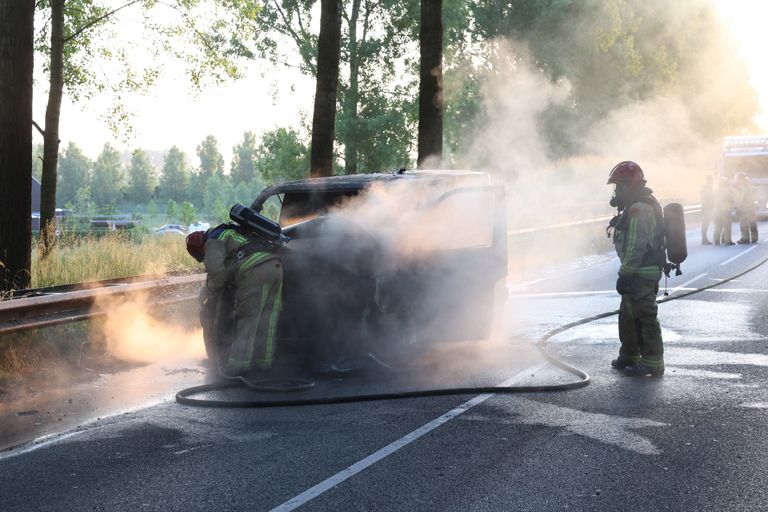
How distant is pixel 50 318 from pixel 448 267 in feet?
12.6

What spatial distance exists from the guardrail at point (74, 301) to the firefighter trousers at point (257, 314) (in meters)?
1.90

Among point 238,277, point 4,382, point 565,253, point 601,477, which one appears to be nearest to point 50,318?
point 4,382

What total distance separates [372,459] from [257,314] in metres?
2.51

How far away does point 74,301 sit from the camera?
28.7 ft

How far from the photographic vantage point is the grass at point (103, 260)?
12016mm

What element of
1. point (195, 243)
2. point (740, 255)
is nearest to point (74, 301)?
point (195, 243)

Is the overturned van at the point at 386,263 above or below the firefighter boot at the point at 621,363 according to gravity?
above

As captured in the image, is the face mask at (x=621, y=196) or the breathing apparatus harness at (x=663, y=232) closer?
the breathing apparatus harness at (x=663, y=232)

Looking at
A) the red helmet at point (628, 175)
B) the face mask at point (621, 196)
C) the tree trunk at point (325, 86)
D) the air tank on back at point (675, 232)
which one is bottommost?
the air tank on back at point (675, 232)

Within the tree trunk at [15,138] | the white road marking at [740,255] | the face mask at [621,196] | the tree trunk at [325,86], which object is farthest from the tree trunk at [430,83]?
the face mask at [621,196]

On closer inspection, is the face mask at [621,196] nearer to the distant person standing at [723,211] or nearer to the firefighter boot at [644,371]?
the firefighter boot at [644,371]

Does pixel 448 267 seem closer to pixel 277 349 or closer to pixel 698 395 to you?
pixel 277 349

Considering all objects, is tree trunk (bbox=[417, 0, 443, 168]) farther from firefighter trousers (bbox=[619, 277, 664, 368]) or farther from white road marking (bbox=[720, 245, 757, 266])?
firefighter trousers (bbox=[619, 277, 664, 368])

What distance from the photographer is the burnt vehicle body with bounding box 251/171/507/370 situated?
26.6ft
